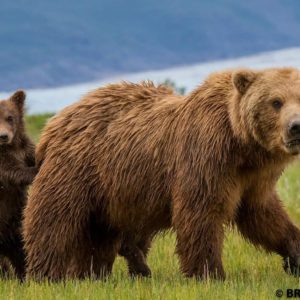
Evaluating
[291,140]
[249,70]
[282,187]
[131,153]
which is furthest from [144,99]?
[282,187]

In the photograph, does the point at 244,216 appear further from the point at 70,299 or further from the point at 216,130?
the point at 70,299

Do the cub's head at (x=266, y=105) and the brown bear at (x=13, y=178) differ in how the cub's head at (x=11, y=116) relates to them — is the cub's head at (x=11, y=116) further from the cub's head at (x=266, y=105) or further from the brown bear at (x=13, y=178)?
Answer: the cub's head at (x=266, y=105)

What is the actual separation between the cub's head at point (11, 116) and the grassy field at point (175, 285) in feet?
3.62

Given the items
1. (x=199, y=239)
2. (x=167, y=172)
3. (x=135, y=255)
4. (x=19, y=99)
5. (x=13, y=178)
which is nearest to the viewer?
(x=199, y=239)

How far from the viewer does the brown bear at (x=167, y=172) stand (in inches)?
240

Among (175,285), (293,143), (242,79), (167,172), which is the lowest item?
(175,285)

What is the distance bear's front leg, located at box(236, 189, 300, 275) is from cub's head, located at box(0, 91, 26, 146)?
189 cm

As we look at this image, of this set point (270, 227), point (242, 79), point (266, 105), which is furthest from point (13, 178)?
point (266, 105)

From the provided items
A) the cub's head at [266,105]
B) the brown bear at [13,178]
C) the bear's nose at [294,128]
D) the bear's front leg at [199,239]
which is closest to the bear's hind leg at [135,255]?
the brown bear at [13,178]

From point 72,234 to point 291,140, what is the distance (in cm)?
192

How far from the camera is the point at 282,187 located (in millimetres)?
13953

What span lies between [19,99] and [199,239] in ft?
7.82

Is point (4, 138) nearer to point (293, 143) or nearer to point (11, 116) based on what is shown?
point (11, 116)

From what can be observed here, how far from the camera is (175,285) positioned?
19.8ft
